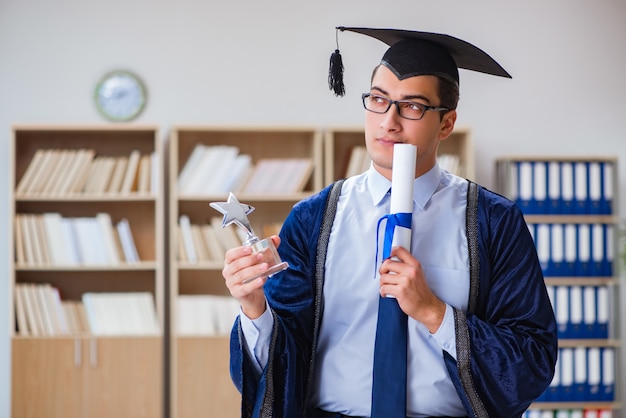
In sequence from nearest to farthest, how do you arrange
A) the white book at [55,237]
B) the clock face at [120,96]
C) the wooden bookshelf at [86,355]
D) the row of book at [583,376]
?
the wooden bookshelf at [86,355]
the white book at [55,237]
the row of book at [583,376]
the clock face at [120,96]

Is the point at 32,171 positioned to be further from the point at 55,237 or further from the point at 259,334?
the point at 259,334

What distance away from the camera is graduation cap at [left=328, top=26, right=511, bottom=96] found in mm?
1633

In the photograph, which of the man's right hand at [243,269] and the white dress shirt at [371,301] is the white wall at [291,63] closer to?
the white dress shirt at [371,301]

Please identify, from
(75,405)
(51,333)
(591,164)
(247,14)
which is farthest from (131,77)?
(591,164)

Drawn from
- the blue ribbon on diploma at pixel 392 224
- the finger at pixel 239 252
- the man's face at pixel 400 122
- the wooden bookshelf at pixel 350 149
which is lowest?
the finger at pixel 239 252

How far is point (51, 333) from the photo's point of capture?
486cm

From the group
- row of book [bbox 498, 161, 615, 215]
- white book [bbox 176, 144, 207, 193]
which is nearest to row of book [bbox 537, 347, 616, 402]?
row of book [bbox 498, 161, 615, 215]

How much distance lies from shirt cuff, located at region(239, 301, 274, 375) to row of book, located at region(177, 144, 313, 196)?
11.2ft

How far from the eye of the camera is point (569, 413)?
4996 millimetres

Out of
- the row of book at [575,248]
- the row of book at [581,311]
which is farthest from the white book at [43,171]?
the row of book at [581,311]

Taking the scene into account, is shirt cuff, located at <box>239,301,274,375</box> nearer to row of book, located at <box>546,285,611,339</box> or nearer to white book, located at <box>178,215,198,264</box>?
white book, located at <box>178,215,198,264</box>

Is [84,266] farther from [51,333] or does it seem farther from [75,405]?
[75,405]

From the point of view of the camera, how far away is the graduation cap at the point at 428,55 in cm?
163

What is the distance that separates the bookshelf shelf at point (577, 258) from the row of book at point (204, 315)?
174 cm
